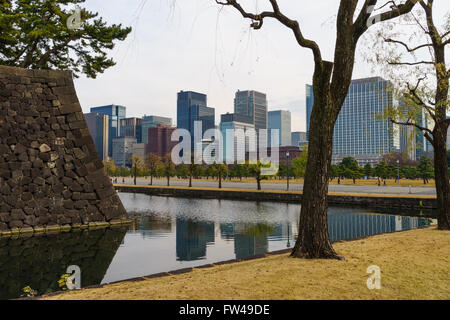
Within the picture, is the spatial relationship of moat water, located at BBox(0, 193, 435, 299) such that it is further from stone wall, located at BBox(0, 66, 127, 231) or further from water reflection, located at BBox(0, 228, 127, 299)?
stone wall, located at BBox(0, 66, 127, 231)

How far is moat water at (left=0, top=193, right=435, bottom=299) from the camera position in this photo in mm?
8961

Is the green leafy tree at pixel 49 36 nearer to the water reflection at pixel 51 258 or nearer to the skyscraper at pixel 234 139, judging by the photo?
the water reflection at pixel 51 258

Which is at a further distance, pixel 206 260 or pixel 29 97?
pixel 29 97

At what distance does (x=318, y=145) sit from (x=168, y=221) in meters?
13.9

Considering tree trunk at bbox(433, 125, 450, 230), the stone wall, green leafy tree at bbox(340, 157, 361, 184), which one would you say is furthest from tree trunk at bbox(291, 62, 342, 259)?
green leafy tree at bbox(340, 157, 361, 184)

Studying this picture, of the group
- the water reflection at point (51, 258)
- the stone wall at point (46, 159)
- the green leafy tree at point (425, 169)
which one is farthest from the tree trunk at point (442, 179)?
the green leafy tree at point (425, 169)

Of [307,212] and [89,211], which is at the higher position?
[307,212]

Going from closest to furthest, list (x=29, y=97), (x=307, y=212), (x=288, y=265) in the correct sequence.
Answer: (x=288, y=265) → (x=307, y=212) → (x=29, y=97)

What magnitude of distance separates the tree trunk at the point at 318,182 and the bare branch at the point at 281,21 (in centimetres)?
53

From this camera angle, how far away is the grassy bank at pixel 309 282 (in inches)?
199
